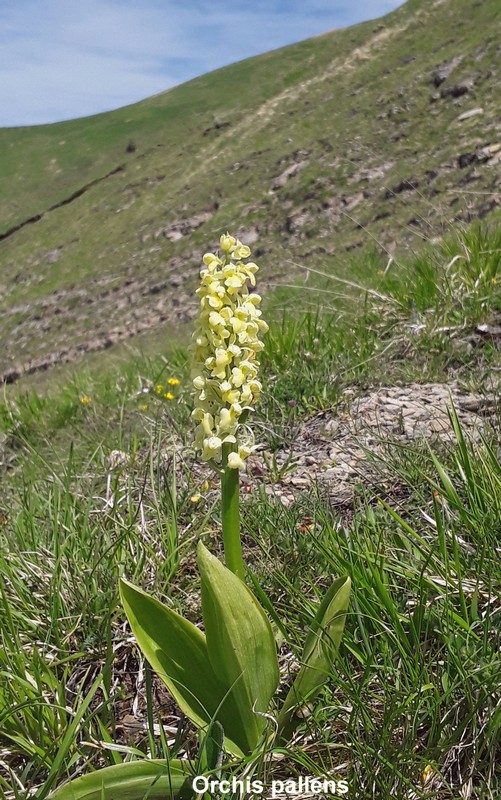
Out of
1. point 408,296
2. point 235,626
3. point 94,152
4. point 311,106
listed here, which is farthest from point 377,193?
point 94,152

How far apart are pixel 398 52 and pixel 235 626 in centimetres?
4220

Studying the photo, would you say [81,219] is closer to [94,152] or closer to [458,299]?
[94,152]

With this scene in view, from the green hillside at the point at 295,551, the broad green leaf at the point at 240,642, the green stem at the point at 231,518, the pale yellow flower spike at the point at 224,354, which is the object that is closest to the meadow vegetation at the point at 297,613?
the green hillside at the point at 295,551

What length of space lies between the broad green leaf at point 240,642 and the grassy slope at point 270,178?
45.8ft

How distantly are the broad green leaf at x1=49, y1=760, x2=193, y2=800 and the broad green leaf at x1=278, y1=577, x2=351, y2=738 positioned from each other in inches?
12.8

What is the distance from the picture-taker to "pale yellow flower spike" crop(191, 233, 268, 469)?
1773 mm

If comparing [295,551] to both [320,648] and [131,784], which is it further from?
[131,784]

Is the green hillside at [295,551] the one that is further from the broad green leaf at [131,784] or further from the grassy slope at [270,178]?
the grassy slope at [270,178]

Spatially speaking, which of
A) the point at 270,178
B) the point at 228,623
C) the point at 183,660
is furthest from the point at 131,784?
the point at 270,178

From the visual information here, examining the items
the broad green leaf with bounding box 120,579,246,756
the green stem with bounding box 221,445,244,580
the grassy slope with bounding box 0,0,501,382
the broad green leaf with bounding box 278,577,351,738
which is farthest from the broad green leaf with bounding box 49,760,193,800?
the grassy slope with bounding box 0,0,501,382

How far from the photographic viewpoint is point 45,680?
2059 millimetres

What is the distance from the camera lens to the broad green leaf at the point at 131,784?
1.60 meters

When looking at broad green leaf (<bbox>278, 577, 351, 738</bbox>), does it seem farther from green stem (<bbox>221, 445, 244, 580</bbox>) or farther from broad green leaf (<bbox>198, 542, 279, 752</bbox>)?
green stem (<bbox>221, 445, 244, 580</bbox>)

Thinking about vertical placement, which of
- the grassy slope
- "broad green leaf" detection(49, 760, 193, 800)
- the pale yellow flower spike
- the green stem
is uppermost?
the grassy slope
